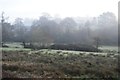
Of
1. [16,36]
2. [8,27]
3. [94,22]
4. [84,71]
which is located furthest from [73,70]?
[94,22]

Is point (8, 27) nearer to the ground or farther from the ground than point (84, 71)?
farther from the ground

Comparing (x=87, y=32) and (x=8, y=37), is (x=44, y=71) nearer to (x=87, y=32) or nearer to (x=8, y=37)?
(x=8, y=37)

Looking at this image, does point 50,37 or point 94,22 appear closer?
point 50,37

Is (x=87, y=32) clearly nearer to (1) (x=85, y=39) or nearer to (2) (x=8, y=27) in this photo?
(1) (x=85, y=39)

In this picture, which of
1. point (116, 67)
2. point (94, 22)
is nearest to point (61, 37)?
point (94, 22)

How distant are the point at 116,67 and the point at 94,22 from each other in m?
69.1

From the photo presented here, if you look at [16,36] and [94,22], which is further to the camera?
[94,22]

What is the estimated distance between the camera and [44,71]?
21.6 m

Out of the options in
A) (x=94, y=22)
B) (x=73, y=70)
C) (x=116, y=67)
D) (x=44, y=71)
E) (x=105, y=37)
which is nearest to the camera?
(x=44, y=71)

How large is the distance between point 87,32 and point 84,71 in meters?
56.5

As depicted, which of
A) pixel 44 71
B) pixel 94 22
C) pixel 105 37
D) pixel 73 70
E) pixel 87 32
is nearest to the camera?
pixel 44 71

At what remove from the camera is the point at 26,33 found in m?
77.0

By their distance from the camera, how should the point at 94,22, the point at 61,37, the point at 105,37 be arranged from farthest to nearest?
1. the point at 94,22
2. the point at 61,37
3. the point at 105,37

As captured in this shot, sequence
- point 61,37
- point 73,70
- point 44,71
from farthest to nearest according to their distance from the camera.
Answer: point 61,37, point 73,70, point 44,71
